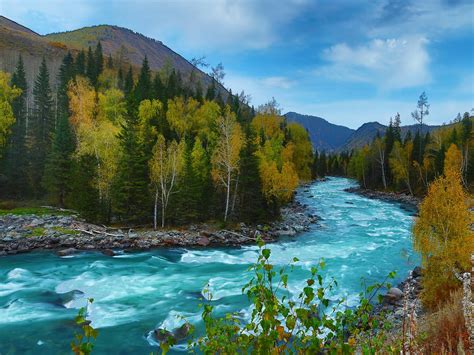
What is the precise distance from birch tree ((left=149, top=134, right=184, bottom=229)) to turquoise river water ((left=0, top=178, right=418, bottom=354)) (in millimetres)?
6521

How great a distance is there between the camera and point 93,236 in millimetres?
29906

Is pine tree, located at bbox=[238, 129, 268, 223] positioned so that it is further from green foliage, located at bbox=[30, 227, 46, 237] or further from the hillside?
the hillside

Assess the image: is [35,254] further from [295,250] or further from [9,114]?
[9,114]

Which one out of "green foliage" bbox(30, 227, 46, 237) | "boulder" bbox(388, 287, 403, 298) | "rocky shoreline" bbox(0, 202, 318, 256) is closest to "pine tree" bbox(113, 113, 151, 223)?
"rocky shoreline" bbox(0, 202, 318, 256)

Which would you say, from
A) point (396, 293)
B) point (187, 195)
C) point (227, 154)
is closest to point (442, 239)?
point (396, 293)

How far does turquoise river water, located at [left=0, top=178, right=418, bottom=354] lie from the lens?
15.2 meters

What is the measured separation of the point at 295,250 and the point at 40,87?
2225 inches

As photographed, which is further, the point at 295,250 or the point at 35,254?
the point at 295,250

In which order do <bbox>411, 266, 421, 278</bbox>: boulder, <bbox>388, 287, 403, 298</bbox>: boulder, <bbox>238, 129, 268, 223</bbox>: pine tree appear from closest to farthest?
<bbox>388, 287, 403, 298</bbox>: boulder < <bbox>411, 266, 421, 278</bbox>: boulder < <bbox>238, 129, 268, 223</bbox>: pine tree

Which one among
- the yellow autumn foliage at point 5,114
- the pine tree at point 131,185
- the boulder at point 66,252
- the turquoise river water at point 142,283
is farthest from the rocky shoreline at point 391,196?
the yellow autumn foliage at point 5,114

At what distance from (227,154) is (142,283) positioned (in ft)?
57.4

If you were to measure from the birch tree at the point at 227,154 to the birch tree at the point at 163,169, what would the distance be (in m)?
4.21

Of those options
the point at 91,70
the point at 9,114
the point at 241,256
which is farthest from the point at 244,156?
the point at 91,70

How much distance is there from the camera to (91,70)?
7562 cm
